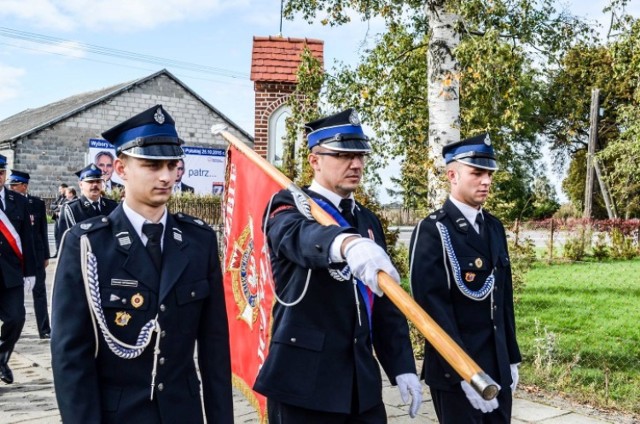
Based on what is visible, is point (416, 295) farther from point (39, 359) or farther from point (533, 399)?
point (39, 359)

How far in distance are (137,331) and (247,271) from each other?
71.0 inches

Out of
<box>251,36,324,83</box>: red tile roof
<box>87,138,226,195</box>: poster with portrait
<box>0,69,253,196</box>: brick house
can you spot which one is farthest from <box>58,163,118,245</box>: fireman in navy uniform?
<box>0,69,253,196</box>: brick house

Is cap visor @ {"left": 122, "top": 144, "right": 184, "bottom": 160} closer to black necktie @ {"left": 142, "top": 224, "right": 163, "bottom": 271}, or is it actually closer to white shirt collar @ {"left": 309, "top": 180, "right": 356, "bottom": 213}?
black necktie @ {"left": 142, "top": 224, "right": 163, "bottom": 271}

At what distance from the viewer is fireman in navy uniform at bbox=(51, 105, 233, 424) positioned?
103 inches

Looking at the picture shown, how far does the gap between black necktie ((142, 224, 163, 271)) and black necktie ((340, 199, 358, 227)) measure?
2.98ft

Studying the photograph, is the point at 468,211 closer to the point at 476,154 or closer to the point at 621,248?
the point at 476,154

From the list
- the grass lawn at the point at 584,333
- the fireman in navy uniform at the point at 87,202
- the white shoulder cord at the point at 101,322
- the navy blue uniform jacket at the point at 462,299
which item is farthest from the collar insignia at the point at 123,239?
the fireman in navy uniform at the point at 87,202

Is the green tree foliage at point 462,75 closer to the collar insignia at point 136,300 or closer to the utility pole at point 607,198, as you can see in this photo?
the collar insignia at point 136,300

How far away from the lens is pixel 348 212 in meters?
3.34

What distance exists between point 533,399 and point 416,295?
3194 mm

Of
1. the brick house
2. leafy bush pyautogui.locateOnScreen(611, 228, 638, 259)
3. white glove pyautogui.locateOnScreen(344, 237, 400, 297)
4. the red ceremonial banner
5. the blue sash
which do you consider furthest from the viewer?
the brick house

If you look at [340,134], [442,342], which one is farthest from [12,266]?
[442,342]

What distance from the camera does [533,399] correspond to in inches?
249

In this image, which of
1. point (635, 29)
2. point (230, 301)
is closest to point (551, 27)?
point (635, 29)
